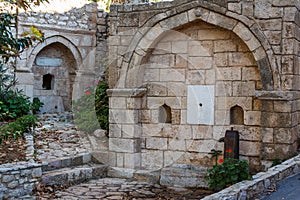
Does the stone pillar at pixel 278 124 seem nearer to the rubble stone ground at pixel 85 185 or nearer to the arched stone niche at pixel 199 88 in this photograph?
the arched stone niche at pixel 199 88

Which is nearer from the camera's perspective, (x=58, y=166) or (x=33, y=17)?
(x=58, y=166)

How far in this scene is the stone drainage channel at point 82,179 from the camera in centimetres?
488

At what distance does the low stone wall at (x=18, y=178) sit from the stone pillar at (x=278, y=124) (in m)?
3.52

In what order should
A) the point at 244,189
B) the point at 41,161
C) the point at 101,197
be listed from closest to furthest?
the point at 244,189
the point at 101,197
the point at 41,161

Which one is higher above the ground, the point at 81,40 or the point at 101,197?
the point at 81,40

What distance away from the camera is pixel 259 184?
186 inches

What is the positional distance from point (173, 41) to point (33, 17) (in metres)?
5.12

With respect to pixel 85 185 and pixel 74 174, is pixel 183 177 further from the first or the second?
pixel 74 174

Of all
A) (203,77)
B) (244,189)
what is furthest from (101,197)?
(203,77)

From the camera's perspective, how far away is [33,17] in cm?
1038

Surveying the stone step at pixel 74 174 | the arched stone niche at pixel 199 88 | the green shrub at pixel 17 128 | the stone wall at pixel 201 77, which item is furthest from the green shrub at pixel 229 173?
the green shrub at pixel 17 128

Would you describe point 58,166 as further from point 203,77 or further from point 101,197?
point 203,77

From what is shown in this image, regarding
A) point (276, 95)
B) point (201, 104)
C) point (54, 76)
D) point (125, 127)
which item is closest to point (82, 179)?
point (125, 127)

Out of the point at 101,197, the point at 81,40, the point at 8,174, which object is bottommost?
the point at 101,197
